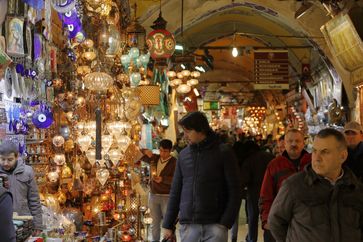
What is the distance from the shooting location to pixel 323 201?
3041 millimetres

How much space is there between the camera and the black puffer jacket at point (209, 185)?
448 centimetres

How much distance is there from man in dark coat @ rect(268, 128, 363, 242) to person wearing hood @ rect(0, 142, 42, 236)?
2.40 meters

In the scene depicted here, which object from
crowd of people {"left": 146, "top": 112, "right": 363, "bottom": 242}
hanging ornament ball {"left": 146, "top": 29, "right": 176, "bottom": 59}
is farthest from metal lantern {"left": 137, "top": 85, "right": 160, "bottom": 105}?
crowd of people {"left": 146, "top": 112, "right": 363, "bottom": 242}

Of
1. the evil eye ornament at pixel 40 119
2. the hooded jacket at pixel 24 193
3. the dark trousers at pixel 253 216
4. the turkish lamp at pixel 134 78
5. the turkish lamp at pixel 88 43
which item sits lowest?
the dark trousers at pixel 253 216

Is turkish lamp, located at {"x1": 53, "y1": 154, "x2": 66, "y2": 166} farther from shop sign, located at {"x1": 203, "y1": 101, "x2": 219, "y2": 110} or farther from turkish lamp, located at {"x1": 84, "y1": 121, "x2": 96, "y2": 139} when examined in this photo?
shop sign, located at {"x1": 203, "y1": 101, "x2": 219, "y2": 110}

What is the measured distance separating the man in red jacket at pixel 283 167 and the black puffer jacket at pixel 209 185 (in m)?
0.50

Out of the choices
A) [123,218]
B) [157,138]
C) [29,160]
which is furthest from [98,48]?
[157,138]

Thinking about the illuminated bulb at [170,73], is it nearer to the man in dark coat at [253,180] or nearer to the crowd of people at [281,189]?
the man in dark coat at [253,180]

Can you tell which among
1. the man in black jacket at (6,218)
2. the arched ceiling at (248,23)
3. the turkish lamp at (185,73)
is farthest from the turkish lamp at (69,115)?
the turkish lamp at (185,73)

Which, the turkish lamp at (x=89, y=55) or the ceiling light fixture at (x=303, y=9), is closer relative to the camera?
the turkish lamp at (x=89, y=55)

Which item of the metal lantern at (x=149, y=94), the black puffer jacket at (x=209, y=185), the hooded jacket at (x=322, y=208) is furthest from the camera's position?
the metal lantern at (x=149, y=94)

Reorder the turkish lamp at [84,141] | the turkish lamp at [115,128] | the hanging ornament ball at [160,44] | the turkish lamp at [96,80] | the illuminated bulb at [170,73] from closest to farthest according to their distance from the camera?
the turkish lamp at [96,80], the turkish lamp at [84,141], the turkish lamp at [115,128], the hanging ornament ball at [160,44], the illuminated bulb at [170,73]

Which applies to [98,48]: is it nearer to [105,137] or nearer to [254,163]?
[105,137]

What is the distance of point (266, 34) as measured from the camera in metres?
20.0
